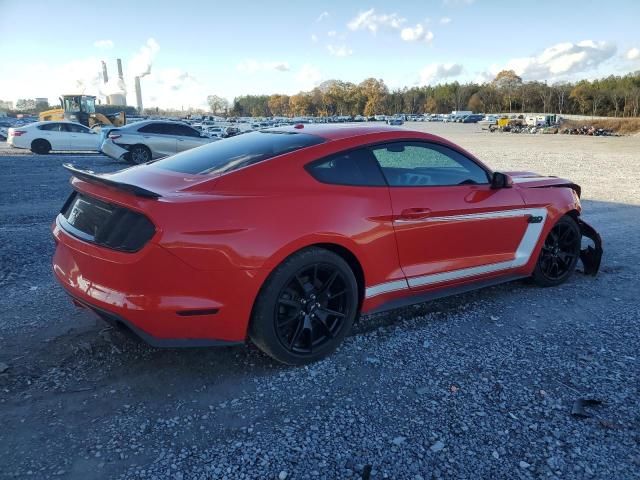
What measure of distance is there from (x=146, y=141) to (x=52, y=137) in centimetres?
671

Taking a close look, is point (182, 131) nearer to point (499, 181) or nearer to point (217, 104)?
point (499, 181)

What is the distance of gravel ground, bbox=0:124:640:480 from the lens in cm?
234

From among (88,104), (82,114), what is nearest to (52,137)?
(82,114)

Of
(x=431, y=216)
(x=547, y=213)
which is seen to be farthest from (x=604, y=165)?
(x=431, y=216)

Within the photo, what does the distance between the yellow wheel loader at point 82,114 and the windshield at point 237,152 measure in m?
28.5

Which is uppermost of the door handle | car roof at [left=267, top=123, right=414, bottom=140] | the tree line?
the tree line

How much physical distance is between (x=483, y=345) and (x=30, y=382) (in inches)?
116

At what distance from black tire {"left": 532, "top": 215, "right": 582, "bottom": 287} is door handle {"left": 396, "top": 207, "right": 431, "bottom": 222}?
1.64m

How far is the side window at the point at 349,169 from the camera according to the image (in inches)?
128

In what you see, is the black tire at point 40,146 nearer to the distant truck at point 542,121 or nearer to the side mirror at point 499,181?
the side mirror at point 499,181

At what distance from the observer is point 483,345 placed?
3533 millimetres

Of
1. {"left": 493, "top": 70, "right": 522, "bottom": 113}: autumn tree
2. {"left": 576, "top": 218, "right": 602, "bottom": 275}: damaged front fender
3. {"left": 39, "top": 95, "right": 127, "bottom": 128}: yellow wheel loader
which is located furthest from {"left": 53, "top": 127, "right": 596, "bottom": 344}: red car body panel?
{"left": 493, "top": 70, "right": 522, "bottom": 113}: autumn tree

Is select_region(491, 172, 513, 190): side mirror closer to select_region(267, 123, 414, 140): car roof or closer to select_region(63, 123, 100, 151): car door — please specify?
select_region(267, 123, 414, 140): car roof

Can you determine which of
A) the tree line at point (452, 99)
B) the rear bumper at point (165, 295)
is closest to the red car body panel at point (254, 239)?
the rear bumper at point (165, 295)
